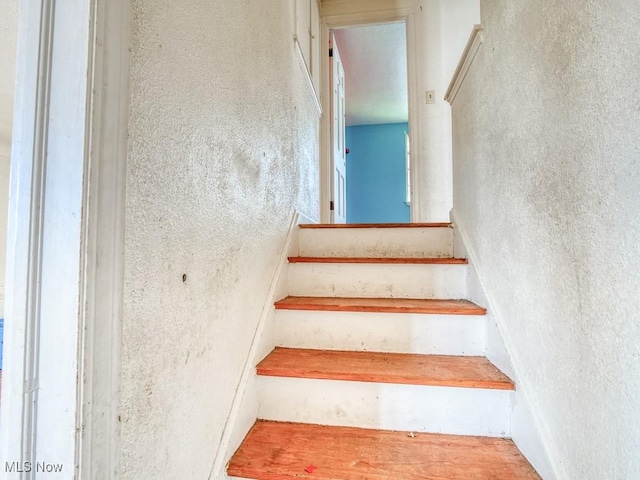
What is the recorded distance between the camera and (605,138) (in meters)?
0.58

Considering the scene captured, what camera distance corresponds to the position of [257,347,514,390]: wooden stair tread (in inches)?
39.1

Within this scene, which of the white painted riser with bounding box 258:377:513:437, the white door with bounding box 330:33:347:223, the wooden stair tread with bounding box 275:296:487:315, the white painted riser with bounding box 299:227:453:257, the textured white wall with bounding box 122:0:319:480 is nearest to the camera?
the textured white wall with bounding box 122:0:319:480

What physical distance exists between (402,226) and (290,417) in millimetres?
1081

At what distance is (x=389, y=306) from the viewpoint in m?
1.25

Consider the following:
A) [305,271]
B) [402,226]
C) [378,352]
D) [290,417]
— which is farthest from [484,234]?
[290,417]

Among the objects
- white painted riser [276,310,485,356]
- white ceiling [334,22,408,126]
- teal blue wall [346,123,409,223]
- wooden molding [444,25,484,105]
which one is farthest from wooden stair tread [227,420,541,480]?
teal blue wall [346,123,409,223]

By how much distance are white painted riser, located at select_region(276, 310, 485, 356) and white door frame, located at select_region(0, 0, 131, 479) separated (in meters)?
0.84

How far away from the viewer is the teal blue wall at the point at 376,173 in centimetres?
548

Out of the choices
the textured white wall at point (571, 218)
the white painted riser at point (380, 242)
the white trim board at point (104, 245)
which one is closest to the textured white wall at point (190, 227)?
the white trim board at point (104, 245)

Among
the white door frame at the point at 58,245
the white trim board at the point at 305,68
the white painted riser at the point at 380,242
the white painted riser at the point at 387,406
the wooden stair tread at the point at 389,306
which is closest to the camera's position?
the white door frame at the point at 58,245

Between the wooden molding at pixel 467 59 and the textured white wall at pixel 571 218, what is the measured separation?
0.24ft

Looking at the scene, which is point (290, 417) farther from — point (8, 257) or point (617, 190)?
point (617, 190)

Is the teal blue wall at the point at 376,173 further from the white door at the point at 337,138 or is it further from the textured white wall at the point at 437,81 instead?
the textured white wall at the point at 437,81

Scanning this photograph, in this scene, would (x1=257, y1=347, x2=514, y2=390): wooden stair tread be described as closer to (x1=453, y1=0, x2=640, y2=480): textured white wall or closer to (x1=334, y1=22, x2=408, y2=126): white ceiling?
(x1=453, y1=0, x2=640, y2=480): textured white wall
